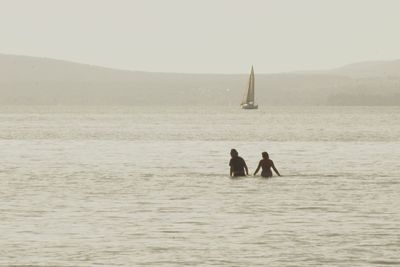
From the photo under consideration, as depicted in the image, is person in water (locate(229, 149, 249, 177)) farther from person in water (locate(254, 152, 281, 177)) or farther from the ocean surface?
person in water (locate(254, 152, 281, 177))

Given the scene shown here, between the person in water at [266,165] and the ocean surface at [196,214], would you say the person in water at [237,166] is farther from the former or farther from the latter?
the person in water at [266,165]

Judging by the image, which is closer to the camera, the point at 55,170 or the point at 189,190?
the point at 189,190

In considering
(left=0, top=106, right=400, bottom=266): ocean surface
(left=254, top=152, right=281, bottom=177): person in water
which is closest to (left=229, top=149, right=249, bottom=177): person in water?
(left=0, top=106, right=400, bottom=266): ocean surface

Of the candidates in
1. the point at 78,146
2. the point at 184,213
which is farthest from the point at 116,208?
the point at 78,146

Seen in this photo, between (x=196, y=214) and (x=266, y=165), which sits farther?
(x=266, y=165)

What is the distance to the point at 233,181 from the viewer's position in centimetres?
5747

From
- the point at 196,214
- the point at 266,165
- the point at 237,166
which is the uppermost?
the point at 266,165

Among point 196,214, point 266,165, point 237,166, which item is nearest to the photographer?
point 196,214

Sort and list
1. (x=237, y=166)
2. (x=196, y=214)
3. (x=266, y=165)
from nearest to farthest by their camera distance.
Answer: (x=196, y=214) → (x=266, y=165) → (x=237, y=166)

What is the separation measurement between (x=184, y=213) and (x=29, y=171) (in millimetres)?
27162

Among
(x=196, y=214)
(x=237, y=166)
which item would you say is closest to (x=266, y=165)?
(x=237, y=166)

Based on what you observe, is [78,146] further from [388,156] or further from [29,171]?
[29,171]

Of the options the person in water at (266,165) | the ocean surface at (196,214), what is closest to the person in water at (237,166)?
the ocean surface at (196,214)

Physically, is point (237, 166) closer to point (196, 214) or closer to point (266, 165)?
point (266, 165)
